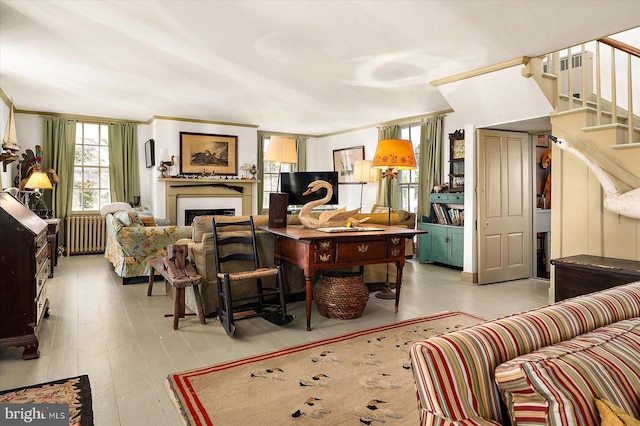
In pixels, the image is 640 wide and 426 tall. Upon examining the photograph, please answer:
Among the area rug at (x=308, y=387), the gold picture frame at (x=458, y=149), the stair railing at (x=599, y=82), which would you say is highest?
the stair railing at (x=599, y=82)

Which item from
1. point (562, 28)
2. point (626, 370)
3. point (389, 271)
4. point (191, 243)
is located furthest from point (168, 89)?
point (626, 370)

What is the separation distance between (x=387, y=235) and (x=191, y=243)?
6.26 ft

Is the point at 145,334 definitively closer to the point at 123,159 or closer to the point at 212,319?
the point at 212,319

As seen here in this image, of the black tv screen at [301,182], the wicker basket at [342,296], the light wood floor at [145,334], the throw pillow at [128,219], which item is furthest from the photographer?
the black tv screen at [301,182]

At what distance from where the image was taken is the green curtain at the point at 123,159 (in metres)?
7.87

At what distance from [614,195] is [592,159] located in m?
0.38

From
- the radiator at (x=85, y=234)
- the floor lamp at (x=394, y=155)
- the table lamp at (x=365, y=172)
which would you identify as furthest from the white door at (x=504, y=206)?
the radiator at (x=85, y=234)

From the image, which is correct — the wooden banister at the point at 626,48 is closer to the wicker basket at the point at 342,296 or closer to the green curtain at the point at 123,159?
the wicker basket at the point at 342,296

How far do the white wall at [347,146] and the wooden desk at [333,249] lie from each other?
4.73 meters

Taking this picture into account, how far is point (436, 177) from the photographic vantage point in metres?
6.90

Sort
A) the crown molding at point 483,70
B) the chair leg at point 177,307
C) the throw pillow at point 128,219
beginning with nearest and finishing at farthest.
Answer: the chair leg at point 177,307
the crown molding at point 483,70
the throw pillow at point 128,219

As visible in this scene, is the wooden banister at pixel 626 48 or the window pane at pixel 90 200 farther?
the window pane at pixel 90 200

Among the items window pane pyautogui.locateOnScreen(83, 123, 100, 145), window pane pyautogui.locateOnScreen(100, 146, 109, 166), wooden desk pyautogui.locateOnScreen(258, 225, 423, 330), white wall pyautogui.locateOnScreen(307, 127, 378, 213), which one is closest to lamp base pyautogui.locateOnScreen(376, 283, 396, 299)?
wooden desk pyautogui.locateOnScreen(258, 225, 423, 330)

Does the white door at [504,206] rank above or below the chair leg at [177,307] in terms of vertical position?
above
